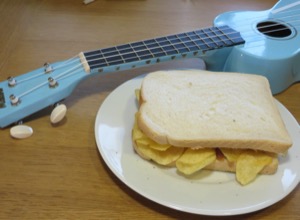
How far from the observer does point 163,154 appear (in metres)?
0.64

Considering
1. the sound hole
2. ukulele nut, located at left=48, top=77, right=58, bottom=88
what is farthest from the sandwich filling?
the sound hole

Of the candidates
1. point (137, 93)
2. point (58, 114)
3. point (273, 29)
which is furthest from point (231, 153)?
point (273, 29)

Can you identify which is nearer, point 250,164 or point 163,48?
point 250,164

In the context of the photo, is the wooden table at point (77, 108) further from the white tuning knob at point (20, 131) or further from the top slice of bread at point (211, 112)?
the top slice of bread at point (211, 112)

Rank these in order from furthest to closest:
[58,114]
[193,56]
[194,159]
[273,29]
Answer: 1. [273,29]
2. [193,56]
3. [58,114]
4. [194,159]

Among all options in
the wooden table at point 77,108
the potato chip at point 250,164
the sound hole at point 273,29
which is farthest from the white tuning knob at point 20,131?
the sound hole at point 273,29

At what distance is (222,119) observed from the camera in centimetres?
67

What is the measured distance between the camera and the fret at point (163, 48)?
31.3 inches

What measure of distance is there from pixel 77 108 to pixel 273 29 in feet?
1.85

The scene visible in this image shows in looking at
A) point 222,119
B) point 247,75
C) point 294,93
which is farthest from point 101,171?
point 294,93

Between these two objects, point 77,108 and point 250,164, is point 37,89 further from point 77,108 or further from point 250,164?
point 250,164

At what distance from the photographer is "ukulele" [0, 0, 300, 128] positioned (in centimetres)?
75

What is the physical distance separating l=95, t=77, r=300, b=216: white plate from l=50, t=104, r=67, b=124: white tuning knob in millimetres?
84

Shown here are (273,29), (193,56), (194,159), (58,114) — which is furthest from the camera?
(273,29)
